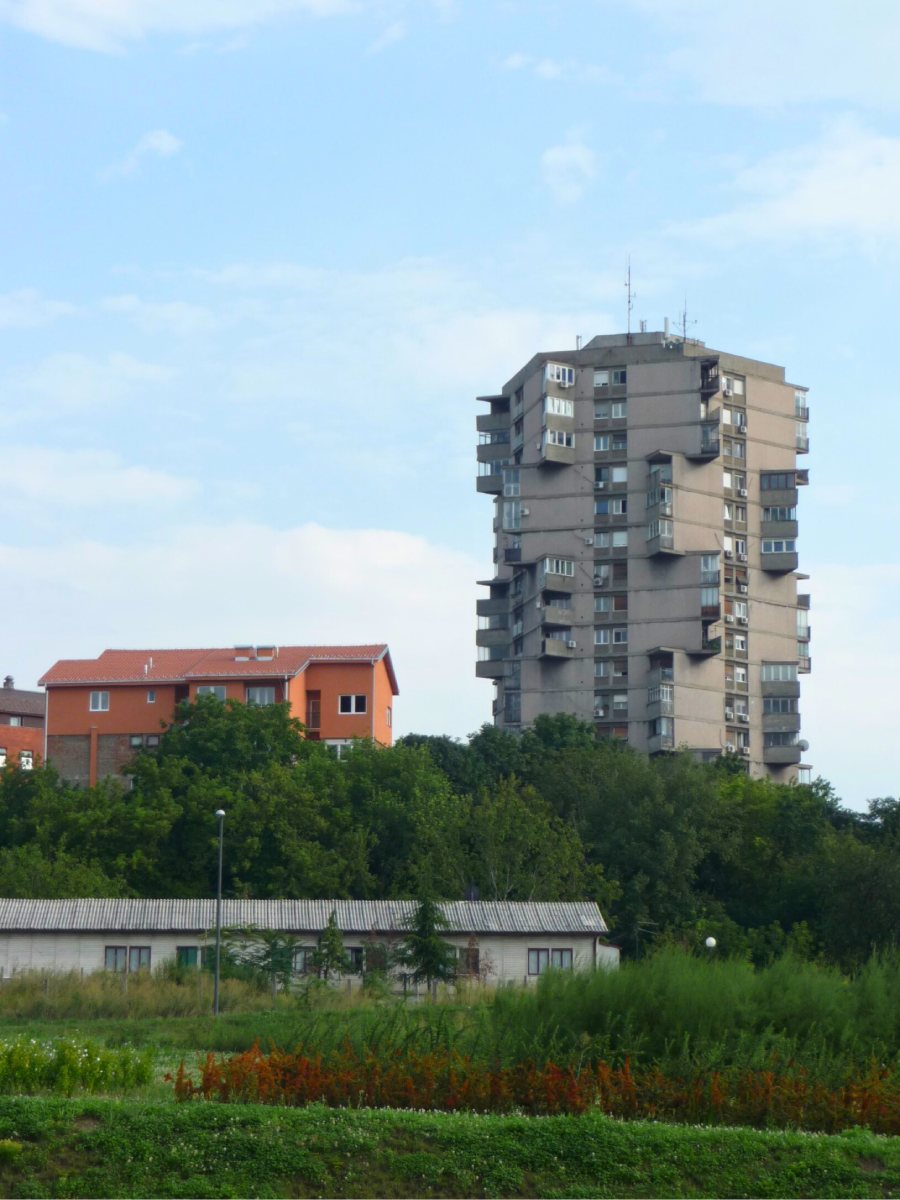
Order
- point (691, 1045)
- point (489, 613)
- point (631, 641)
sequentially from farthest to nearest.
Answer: point (489, 613) → point (631, 641) → point (691, 1045)

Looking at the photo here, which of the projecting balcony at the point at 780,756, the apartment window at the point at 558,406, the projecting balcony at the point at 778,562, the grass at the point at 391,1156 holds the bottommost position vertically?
the grass at the point at 391,1156

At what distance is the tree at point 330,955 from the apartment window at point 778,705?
69903 mm

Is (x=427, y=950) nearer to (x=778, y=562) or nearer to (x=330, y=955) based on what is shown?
(x=330, y=955)

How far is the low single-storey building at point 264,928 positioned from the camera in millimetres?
46469

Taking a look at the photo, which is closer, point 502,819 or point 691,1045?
point 691,1045

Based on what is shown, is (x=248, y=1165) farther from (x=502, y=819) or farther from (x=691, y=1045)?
(x=502, y=819)

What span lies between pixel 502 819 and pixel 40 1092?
137 feet

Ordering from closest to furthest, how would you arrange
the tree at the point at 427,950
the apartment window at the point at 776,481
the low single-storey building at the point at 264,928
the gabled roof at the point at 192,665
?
the tree at the point at 427,950
the low single-storey building at the point at 264,928
the gabled roof at the point at 192,665
the apartment window at the point at 776,481

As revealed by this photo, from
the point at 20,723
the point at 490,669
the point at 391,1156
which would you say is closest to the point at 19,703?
the point at 20,723

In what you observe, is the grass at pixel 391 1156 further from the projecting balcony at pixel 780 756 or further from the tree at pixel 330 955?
the projecting balcony at pixel 780 756

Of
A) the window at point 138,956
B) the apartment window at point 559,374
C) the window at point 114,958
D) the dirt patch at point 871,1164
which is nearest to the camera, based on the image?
the dirt patch at point 871,1164

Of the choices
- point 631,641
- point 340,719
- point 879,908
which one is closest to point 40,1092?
point 879,908

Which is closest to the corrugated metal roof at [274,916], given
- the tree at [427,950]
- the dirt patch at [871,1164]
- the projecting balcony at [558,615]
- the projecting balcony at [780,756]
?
the tree at [427,950]

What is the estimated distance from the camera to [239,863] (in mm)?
62375
